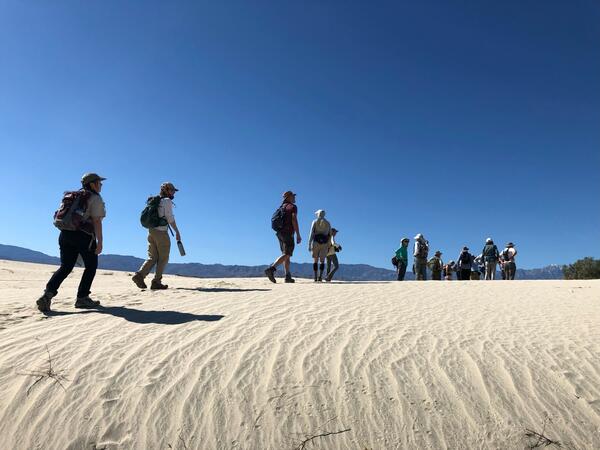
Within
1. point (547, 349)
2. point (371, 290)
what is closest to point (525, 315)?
point (547, 349)

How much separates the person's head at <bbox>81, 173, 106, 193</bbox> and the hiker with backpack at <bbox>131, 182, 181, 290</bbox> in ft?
5.80

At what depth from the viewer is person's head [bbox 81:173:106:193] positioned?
17.8 ft

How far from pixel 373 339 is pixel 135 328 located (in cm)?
270

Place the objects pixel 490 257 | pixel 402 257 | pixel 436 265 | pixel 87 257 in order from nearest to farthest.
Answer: pixel 87 257 < pixel 402 257 < pixel 490 257 < pixel 436 265

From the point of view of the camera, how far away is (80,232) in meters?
5.24

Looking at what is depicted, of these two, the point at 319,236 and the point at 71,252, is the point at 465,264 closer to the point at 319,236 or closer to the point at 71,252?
the point at 319,236

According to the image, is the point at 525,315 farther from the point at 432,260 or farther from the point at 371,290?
the point at 432,260

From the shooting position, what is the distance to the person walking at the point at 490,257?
15.2m

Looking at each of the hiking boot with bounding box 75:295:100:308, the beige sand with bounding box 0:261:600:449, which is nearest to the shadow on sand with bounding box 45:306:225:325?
the beige sand with bounding box 0:261:600:449

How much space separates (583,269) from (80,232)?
32.2 m

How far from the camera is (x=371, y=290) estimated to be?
8.16 meters

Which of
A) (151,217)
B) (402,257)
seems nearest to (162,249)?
(151,217)

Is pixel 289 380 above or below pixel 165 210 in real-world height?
below

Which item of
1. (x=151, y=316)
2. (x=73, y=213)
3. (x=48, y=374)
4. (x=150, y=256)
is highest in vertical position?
(x=73, y=213)
